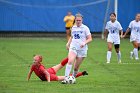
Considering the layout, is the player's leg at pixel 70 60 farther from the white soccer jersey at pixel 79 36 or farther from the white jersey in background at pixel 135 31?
the white jersey in background at pixel 135 31

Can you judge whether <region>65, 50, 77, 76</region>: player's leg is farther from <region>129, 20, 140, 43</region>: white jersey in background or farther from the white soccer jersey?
<region>129, 20, 140, 43</region>: white jersey in background

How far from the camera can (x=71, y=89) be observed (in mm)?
15109

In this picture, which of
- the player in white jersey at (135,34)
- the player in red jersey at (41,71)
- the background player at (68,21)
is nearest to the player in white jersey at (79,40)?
the player in red jersey at (41,71)

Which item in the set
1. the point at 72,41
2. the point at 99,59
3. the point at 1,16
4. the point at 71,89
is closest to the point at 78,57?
the point at 72,41

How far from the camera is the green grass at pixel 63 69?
49.9 feet

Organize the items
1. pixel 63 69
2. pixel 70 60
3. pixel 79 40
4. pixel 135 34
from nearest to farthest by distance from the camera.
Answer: pixel 70 60 < pixel 79 40 < pixel 63 69 < pixel 135 34

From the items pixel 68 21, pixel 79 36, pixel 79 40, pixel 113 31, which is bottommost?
pixel 79 40

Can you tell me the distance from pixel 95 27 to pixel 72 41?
26398 millimetres

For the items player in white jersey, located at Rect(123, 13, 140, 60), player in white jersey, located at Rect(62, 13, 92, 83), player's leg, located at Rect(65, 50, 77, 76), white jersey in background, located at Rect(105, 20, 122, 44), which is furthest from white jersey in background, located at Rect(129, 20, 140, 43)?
player's leg, located at Rect(65, 50, 77, 76)

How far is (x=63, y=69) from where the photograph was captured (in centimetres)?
2236

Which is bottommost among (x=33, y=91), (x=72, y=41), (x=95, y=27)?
(x=33, y=91)

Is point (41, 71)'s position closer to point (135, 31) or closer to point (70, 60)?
point (70, 60)

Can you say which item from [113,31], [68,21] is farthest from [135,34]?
[68,21]

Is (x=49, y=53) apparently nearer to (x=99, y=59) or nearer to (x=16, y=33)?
(x=99, y=59)
